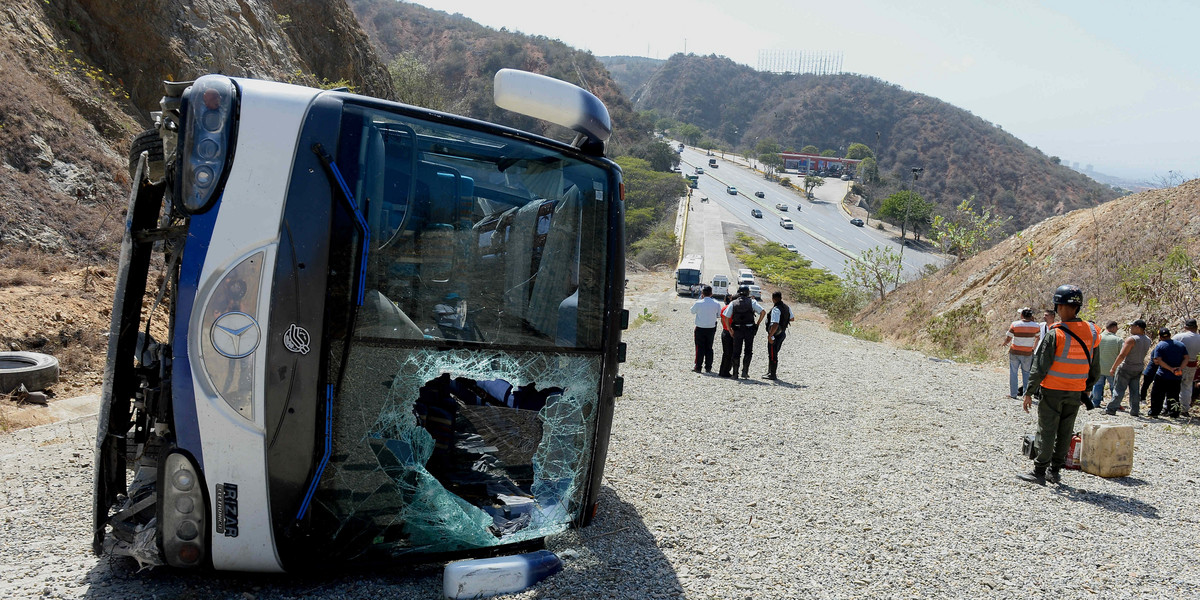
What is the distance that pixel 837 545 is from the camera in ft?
17.3

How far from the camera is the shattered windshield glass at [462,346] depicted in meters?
3.77

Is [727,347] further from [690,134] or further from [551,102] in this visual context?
[690,134]

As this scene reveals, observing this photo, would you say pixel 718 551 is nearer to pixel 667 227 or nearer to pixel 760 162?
pixel 667 227

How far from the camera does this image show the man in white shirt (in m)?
13.7

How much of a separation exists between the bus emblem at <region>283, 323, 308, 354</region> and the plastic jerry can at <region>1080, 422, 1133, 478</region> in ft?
24.5

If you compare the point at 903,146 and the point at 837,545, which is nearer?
the point at 837,545

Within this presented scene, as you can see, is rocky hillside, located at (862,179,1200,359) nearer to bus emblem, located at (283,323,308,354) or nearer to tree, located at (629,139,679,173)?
bus emblem, located at (283,323,308,354)

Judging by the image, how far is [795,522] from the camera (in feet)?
18.8

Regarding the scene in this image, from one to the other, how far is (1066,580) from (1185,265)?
15.4m

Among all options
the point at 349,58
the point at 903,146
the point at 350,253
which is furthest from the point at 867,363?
the point at 903,146

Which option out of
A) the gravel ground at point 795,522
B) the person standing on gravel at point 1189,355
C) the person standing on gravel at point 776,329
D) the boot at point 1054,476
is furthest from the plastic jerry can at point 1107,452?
the person standing on gravel at point 776,329

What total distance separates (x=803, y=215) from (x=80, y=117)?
273ft

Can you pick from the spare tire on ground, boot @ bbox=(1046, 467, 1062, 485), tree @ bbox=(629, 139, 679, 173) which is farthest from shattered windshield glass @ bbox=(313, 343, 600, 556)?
tree @ bbox=(629, 139, 679, 173)

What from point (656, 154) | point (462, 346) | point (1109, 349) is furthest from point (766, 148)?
point (462, 346)
